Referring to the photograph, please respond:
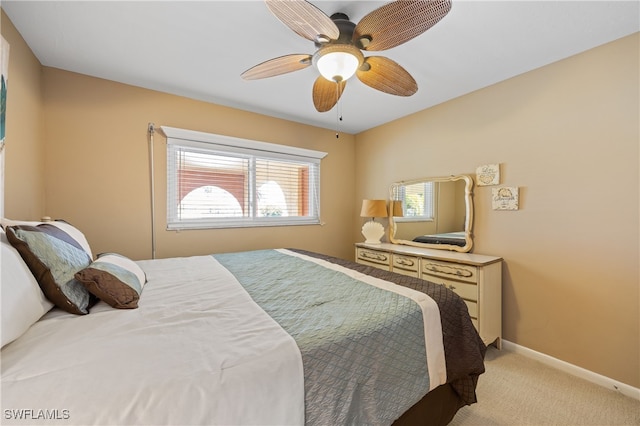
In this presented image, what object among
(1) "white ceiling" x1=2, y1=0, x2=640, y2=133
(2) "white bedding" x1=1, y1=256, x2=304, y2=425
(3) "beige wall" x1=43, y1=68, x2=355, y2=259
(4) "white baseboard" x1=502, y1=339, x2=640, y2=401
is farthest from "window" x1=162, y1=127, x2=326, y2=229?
(4) "white baseboard" x1=502, y1=339, x2=640, y2=401

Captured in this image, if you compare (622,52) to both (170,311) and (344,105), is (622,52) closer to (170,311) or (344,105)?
(344,105)

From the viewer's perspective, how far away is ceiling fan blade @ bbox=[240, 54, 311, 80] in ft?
5.35

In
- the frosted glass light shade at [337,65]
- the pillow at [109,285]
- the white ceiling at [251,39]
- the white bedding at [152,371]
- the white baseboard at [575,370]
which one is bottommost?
the white baseboard at [575,370]

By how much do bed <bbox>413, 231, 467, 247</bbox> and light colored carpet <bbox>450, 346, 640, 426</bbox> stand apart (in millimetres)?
1127

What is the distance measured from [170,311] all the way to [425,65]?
2484 mm

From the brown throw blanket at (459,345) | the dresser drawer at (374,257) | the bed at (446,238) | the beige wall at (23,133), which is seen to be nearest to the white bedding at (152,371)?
the brown throw blanket at (459,345)

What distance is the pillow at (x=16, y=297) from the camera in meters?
0.80

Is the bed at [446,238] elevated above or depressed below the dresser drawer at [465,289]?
above

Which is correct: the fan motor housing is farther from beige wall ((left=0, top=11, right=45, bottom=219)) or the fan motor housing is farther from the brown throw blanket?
beige wall ((left=0, top=11, right=45, bottom=219))

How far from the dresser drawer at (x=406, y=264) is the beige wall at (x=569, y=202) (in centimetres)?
63

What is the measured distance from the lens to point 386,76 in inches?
70.9

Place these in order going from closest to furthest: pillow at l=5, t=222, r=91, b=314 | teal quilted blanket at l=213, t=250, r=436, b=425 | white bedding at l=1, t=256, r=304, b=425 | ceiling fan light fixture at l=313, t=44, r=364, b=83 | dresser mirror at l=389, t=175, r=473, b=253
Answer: white bedding at l=1, t=256, r=304, b=425, teal quilted blanket at l=213, t=250, r=436, b=425, pillow at l=5, t=222, r=91, b=314, ceiling fan light fixture at l=313, t=44, r=364, b=83, dresser mirror at l=389, t=175, r=473, b=253

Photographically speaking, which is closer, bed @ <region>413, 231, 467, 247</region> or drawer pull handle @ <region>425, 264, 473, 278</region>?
drawer pull handle @ <region>425, 264, 473, 278</region>

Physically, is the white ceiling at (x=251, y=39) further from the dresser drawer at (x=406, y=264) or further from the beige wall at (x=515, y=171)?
the dresser drawer at (x=406, y=264)
